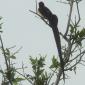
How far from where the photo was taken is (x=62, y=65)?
28.2 feet

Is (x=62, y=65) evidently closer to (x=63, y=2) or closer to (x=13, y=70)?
(x=13, y=70)

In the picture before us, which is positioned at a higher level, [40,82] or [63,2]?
[63,2]

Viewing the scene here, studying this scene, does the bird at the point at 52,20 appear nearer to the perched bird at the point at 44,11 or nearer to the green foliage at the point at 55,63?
the perched bird at the point at 44,11

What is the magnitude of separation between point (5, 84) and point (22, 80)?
2.24 feet

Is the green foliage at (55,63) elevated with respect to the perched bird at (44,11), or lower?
lower

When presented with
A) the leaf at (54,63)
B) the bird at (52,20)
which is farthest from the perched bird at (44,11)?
the leaf at (54,63)

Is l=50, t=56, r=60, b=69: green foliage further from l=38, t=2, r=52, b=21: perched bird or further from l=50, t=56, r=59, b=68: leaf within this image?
l=38, t=2, r=52, b=21: perched bird

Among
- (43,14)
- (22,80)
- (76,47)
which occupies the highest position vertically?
(43,14)

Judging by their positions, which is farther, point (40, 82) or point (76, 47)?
point (76, 47)

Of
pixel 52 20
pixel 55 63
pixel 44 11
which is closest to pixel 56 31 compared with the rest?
pixel 52 20

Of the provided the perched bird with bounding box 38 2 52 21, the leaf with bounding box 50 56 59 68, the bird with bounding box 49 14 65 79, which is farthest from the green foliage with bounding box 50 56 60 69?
the perched bird with bounding box 38 2 52 21

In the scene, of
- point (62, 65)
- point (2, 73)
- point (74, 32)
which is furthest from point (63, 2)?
point (2, 73)

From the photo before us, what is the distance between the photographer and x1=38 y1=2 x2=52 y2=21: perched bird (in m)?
8.97

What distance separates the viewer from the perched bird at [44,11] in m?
8.97
